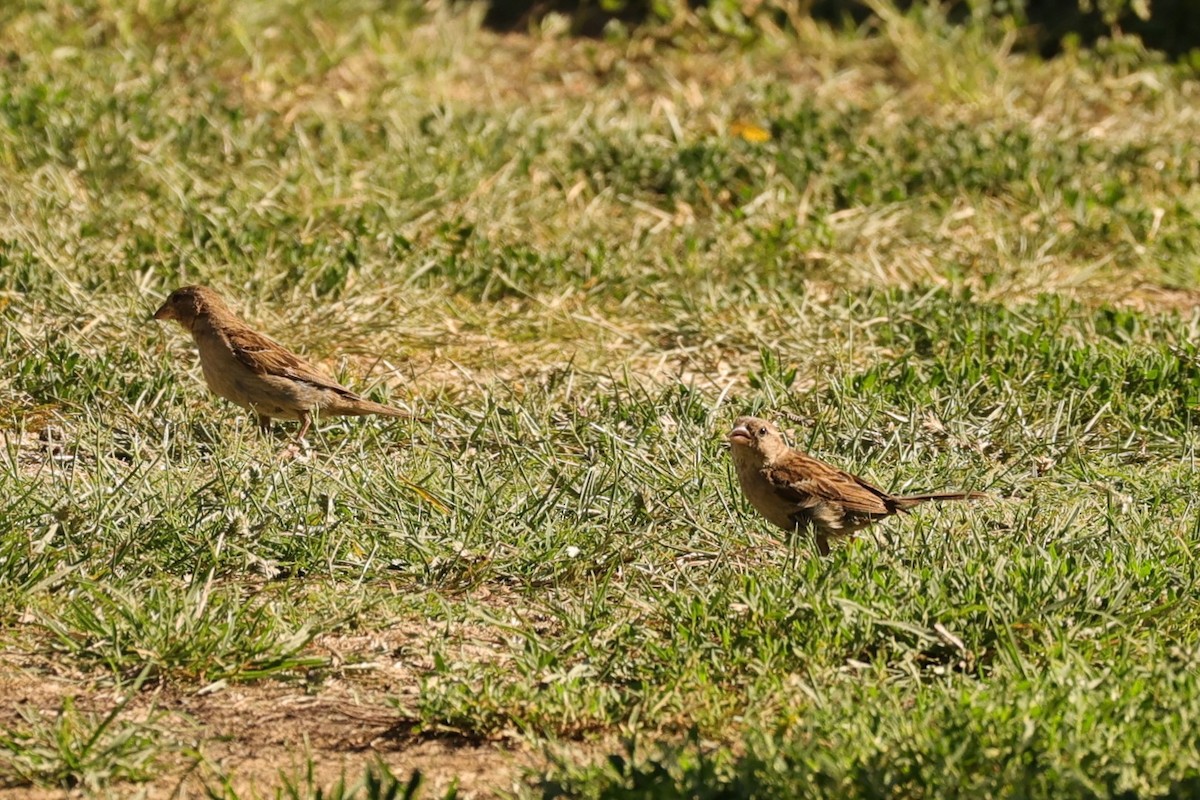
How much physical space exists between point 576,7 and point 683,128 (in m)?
3.12

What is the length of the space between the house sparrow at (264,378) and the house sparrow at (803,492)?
5.68 ft

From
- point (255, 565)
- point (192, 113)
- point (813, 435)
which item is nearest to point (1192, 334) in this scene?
point (813, 435)

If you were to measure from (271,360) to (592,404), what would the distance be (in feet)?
4.46

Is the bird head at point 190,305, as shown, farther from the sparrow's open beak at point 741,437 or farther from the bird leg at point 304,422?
the sparrow's open beak at point 741,437

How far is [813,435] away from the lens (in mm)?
6793

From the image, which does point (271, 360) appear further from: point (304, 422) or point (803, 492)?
point (803, 492)

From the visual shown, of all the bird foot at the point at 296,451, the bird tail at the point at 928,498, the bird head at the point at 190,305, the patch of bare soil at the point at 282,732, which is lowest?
the bird tail at the point at 928,498

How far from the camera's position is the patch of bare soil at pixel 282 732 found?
443 centimetres

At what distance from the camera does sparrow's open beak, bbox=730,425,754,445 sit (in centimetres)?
588

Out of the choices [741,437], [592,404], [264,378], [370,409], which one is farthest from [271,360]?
[741,437]

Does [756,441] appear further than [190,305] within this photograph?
No

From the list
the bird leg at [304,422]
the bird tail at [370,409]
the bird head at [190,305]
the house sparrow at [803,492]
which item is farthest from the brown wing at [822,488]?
the bird head at [190,305]

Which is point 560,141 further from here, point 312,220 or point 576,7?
point 576,7

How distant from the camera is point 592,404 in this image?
23.8 ft
